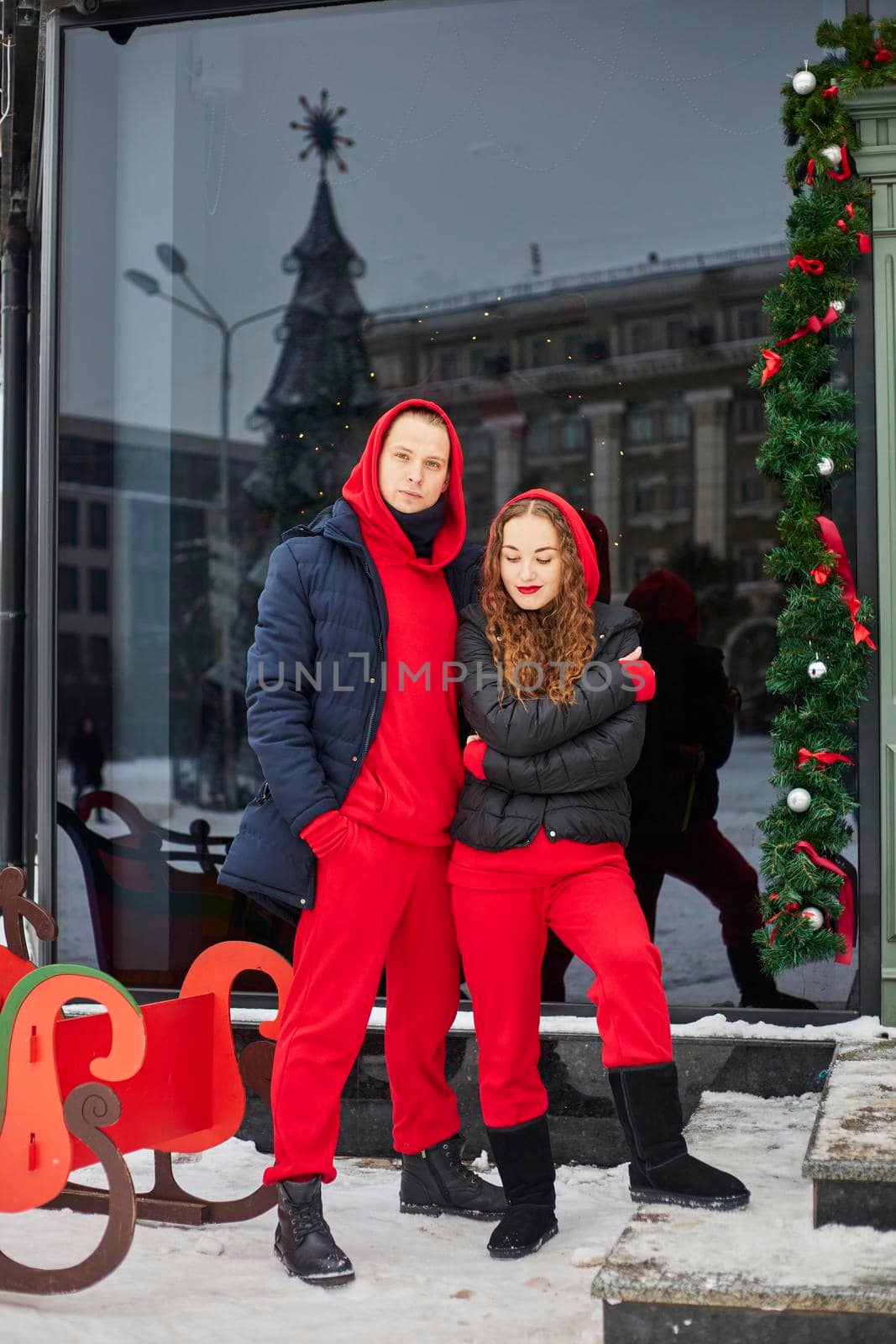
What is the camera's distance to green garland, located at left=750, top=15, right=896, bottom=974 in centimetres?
440

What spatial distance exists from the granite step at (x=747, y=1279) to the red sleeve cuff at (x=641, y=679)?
114 cm

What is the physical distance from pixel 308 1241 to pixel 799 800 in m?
1.99

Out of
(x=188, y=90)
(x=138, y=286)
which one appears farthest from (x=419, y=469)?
(x=188, y=90)

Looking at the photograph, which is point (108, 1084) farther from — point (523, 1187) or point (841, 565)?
point (841, 565)

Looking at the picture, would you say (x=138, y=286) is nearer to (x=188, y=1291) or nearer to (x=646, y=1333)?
(x=188, y=1291)

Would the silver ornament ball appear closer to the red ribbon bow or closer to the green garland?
the green garland

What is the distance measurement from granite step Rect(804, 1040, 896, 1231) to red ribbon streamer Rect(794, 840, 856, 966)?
3.05 feet

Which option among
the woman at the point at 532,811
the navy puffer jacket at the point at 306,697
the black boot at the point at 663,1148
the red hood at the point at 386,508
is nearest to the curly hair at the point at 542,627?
the woman at the point at 532,811

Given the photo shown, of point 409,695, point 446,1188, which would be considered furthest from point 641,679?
point 446,1188

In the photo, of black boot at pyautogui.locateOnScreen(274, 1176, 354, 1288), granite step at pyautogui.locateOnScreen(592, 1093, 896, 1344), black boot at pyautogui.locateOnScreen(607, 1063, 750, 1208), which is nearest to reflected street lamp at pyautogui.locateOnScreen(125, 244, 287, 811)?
black boot at pyautogui.locateOnScreen(274, 1176, 354, 1288)

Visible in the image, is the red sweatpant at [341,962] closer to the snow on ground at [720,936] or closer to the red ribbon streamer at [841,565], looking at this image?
the snow on ground at [720,936]

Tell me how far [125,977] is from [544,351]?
2.77 m

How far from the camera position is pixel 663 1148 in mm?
3141

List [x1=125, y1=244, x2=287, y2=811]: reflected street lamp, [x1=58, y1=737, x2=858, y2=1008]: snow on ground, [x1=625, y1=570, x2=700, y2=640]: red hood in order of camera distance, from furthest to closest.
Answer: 1. [x1=125, y1=244, x2=287, y2=811]: reflected street lamp
2. [x1=625, y1=570, x2=700, y2=640]: red hood
3. [x1=58, y1=737, x2=858, y2=1008]: snow on ground
